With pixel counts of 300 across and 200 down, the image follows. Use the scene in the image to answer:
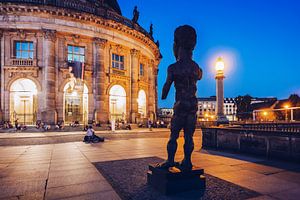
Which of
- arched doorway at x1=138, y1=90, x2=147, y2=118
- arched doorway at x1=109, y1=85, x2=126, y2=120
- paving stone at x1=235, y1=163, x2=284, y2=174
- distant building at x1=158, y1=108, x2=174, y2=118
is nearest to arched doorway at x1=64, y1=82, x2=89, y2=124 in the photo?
arched doorway at x1=109, y1=85, x2=126, y2=120

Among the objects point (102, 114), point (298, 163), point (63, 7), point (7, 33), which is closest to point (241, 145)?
point (298, 163)

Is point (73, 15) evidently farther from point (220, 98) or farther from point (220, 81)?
point (220, 98)

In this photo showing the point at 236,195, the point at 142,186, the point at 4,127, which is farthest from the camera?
the point at 4,127

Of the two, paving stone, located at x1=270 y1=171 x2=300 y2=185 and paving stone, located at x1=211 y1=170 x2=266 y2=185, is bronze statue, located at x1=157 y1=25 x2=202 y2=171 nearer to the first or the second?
paving stone, located at x1=211 y1=170 x2=266 y2=185

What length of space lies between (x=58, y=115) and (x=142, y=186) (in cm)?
2179

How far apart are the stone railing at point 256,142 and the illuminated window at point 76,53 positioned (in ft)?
65.5

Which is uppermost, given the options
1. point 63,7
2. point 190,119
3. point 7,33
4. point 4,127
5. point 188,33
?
point 63,7

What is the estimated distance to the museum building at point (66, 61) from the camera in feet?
75.7

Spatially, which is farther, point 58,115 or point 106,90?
point 106,90

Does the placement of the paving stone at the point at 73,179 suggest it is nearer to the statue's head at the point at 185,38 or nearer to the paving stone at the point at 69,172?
the paving stone at the point at 69,172

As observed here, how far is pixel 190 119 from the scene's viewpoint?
15.0ft

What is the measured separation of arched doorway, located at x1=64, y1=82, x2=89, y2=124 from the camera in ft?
83.3

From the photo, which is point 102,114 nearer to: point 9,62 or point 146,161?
point 9,62

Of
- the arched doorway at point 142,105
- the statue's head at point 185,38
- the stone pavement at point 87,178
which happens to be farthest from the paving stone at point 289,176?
the arched doorway at point 142,105
